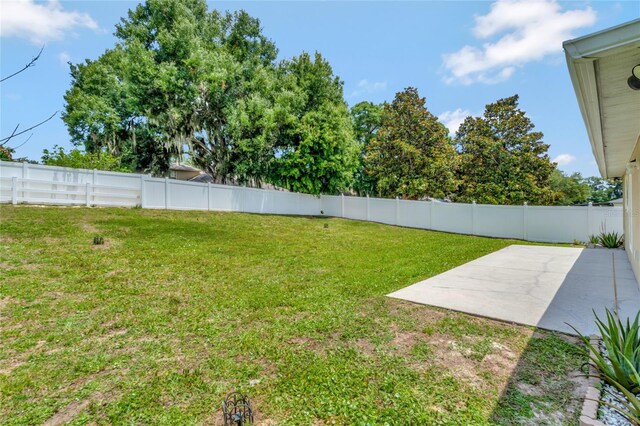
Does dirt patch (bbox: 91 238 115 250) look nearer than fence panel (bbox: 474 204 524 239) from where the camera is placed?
Yes

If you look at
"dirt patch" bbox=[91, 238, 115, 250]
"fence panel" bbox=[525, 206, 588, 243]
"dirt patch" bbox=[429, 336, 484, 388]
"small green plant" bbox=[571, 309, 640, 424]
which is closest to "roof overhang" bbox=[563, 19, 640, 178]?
"small green plant" bbox=[571, 309, 640, 424]

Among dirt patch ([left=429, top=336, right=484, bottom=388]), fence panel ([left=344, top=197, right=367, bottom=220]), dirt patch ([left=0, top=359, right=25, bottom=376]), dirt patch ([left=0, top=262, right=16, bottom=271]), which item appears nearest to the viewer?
dirt patch ([left=429, top=336, right=484, bottom=388])

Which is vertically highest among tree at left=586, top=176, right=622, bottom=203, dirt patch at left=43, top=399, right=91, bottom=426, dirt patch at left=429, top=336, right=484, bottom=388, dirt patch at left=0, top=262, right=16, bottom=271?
tree at left=586, top=176, right=622, bottom=203

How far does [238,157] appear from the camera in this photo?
17797 millimetres

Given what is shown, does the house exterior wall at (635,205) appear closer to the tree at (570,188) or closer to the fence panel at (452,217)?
the fence panel at (452,217)

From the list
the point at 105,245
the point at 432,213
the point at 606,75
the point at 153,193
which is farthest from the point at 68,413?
the point at 432,213

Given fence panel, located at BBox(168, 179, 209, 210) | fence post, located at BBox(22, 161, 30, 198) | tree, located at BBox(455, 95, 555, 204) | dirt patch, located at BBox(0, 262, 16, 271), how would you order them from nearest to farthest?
dirt patch, located at BBox(0, 262, 16, 271)
fence post, located at BBox(22, 161, 30, 198)
fence panel, located at BBox(168, 179, 209, 210)
tree, located at BBox(455, 95, 555, 204)

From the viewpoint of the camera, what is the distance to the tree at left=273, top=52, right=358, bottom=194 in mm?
16469

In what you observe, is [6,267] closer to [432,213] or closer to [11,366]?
[11,366]

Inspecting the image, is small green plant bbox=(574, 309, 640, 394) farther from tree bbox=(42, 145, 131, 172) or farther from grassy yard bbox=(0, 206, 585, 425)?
tree bbox=(42, 145, 131, 172)

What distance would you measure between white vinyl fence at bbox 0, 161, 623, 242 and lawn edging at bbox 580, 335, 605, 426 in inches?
452

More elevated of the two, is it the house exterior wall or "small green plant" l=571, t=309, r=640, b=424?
the house exterior wall

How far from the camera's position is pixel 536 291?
16.2 ft

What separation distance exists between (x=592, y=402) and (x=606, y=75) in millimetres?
2332
